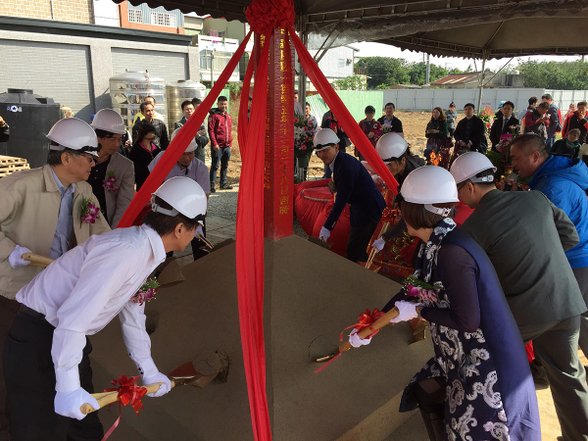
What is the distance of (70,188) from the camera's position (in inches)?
83.6

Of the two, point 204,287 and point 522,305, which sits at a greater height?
point 522,305

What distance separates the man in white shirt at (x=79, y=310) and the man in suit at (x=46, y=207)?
0.42m

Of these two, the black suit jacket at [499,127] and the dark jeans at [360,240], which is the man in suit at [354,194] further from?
the black suit jacket at [499,127]

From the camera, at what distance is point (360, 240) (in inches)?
140

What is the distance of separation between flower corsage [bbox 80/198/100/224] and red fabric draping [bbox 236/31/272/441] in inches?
27.7

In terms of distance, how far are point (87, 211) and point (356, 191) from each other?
196 centimetres

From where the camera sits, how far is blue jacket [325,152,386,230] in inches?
133

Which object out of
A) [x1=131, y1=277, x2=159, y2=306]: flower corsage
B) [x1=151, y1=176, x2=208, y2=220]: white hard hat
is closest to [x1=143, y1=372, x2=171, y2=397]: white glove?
[x1=131, y1=277, x2=159, y2=306]: flower corsage

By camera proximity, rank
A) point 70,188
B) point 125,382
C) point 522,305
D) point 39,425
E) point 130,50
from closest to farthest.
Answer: point 125,382
point 39,425
point 522,305
point 70,188
point 130,50

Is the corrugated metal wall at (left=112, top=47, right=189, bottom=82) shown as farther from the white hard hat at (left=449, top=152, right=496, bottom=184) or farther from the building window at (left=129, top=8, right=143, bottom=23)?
the white hard hat at (left=449, top=152, right=496, bottom=184)

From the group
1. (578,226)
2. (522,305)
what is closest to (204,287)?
(522,305)

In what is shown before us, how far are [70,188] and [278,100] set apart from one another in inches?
46.6

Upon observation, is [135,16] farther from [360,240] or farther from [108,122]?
[360,240]

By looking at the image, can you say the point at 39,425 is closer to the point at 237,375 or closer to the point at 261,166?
the point at 237,375
